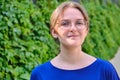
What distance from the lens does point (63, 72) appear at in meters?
2.37

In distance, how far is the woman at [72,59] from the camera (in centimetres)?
235

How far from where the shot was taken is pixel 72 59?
96.0 inches

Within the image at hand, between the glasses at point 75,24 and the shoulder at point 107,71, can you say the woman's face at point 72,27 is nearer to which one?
the glasses at point 75,24

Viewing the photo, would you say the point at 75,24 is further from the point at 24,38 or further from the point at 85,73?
the point at 24,38

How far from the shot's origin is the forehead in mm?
2393

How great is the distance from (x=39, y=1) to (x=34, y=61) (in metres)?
2.66

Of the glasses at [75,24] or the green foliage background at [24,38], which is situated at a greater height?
the glasses at [75,24]

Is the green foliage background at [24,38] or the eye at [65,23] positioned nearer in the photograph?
the eye at [65,23]

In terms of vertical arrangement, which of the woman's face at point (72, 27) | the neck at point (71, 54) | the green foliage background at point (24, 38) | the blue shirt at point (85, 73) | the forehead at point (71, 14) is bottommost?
the green foliage background at point (24, 38)

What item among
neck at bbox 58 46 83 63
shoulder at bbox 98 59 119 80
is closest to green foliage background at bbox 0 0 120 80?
neck at bbox 58 46 83 63

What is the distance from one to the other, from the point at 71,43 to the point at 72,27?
0.29 ft

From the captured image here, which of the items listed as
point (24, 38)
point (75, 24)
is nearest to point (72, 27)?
point (75, 24)

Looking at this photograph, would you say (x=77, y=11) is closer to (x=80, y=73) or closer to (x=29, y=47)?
(x=80, y=73)

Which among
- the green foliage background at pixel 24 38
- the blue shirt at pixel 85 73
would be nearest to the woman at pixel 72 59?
the blue shirt at pixel 85 73
